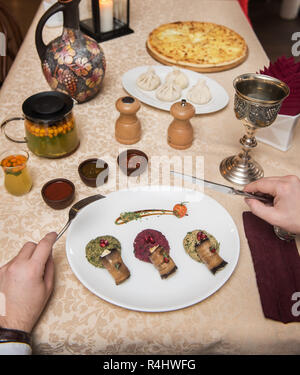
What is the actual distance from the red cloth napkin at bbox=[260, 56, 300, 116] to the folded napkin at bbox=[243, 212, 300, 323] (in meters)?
0.35

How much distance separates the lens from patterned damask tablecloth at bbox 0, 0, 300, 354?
66 centimetres

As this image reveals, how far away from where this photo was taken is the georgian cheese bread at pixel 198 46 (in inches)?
56.0

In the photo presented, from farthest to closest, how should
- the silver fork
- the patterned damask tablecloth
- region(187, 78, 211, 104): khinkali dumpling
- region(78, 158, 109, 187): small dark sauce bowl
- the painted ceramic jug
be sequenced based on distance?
region(187, 78, 211, 104): khinkali dumpling, the painted ceramic jug, region(78, 158, 109, 187): small dark sauce bowl, the silver fork, the patterned damask tablecloth

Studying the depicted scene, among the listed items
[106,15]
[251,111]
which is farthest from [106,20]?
[251,111]

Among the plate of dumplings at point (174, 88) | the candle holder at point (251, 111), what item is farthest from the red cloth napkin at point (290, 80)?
the plate of dumplings at point (174, 88)

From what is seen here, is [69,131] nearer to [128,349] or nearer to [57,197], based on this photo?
[57,197]

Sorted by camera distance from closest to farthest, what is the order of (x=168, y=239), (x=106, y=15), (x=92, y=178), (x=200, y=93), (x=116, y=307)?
1. (x=116, y=307)
2. (x=168, y=239)
3. (x=92, y=178)
4. (x=200, y=93)
5. (x=106, y=15)

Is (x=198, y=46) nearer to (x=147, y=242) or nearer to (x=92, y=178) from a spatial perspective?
(x=92, y=178)

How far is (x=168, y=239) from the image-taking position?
31.8 inches

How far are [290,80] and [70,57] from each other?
2.15ft

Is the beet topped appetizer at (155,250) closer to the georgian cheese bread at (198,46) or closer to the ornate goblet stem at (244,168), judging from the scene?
the ornate goblet stem at (244,168)

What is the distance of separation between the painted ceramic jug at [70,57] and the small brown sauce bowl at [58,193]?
386 millimetres

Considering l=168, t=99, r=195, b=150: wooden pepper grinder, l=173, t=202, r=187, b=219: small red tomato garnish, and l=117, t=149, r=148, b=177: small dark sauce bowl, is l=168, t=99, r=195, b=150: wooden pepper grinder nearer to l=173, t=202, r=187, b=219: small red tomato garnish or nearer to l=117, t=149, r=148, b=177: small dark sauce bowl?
l=117, t=149, r=148, b=177: small dark sauce bowl

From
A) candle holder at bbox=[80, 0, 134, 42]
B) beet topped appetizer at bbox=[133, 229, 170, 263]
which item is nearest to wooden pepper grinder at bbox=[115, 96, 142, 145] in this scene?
beet topped appetizer at bbox=[133, 229, 170, 263]
